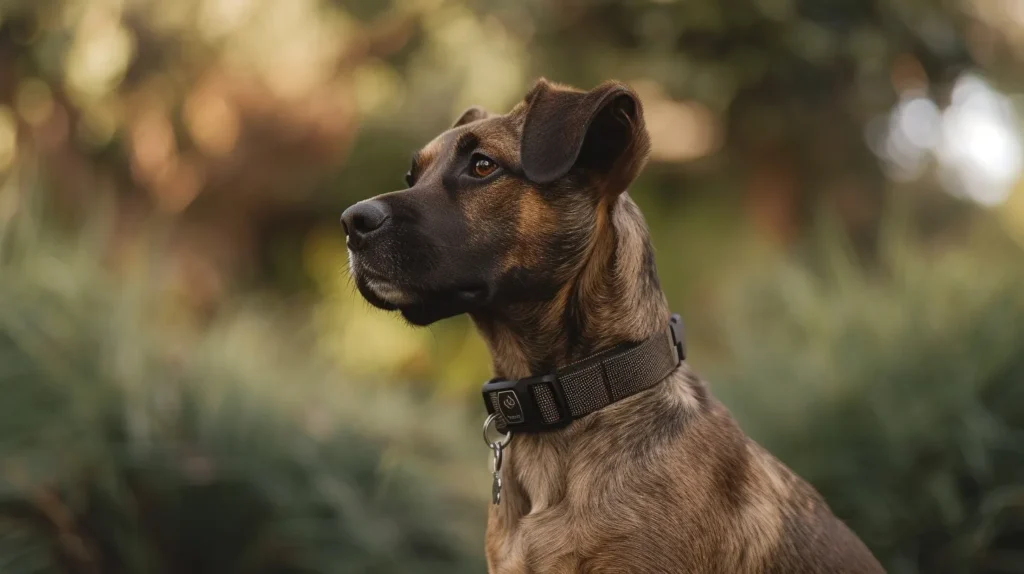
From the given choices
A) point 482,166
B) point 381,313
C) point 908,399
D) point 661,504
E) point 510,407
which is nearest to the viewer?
point 661,504

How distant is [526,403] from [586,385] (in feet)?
0.62

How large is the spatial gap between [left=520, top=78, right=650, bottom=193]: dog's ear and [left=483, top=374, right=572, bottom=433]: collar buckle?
581 millimetres

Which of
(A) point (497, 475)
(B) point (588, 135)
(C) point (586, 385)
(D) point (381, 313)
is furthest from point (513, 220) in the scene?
(D) point (381, 313)

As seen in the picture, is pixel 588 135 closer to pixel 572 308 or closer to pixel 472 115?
pixel 572 308

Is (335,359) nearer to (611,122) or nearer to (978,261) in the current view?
(978,261)

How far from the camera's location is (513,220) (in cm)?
282

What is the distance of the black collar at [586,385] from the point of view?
2.68 m

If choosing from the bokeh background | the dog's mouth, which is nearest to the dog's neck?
the dog's mouth

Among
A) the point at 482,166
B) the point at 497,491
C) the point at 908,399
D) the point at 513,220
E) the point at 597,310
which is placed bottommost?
the point at 908,399

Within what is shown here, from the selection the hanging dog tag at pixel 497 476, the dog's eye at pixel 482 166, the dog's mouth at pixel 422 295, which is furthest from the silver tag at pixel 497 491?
the dog's eye at pixel 482 166

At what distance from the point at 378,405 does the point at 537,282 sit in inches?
166

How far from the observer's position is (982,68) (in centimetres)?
1191

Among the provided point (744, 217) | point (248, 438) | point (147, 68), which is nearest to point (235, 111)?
point (147, 68)

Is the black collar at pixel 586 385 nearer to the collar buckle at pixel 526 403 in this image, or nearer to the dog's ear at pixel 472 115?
the collar buckle at pixel 526 403
